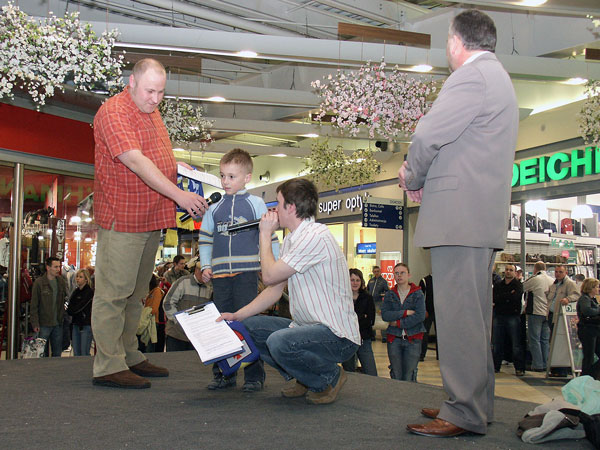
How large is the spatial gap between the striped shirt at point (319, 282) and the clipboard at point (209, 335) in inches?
14.6

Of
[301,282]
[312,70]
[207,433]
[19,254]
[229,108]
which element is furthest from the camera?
[229,108]

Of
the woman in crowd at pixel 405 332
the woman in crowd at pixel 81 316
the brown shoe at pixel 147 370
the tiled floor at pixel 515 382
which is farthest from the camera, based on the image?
the woman in crowd at pixel 81 316

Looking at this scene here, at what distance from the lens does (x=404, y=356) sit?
22.8 feet

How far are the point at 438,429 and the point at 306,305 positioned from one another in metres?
0.98

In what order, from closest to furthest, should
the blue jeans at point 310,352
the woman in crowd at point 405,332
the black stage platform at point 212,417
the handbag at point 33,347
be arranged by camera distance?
1. the black stage platform at point 212,417
2. the blue jeans at point 310,352
3. the woman in crowd at point 405,332
4. the handbag at point 33,347

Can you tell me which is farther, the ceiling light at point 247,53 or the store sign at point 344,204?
the store sign at point 344,204

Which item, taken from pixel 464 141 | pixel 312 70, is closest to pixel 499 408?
pixel 464 141

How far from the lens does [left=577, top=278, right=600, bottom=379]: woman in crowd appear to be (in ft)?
28.4

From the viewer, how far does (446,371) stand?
2.38m

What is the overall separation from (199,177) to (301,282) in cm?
92

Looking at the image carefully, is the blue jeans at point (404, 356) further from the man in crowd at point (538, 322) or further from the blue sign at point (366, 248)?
the blue sign at point (366, 248)

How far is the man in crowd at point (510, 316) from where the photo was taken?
Answer: 412 inches

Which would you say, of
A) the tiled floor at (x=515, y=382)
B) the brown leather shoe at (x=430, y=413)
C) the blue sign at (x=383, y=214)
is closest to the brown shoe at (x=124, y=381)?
the brown leather shoe at (x=430, y=413)

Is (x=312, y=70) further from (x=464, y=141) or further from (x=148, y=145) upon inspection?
(x=464, y=141)
